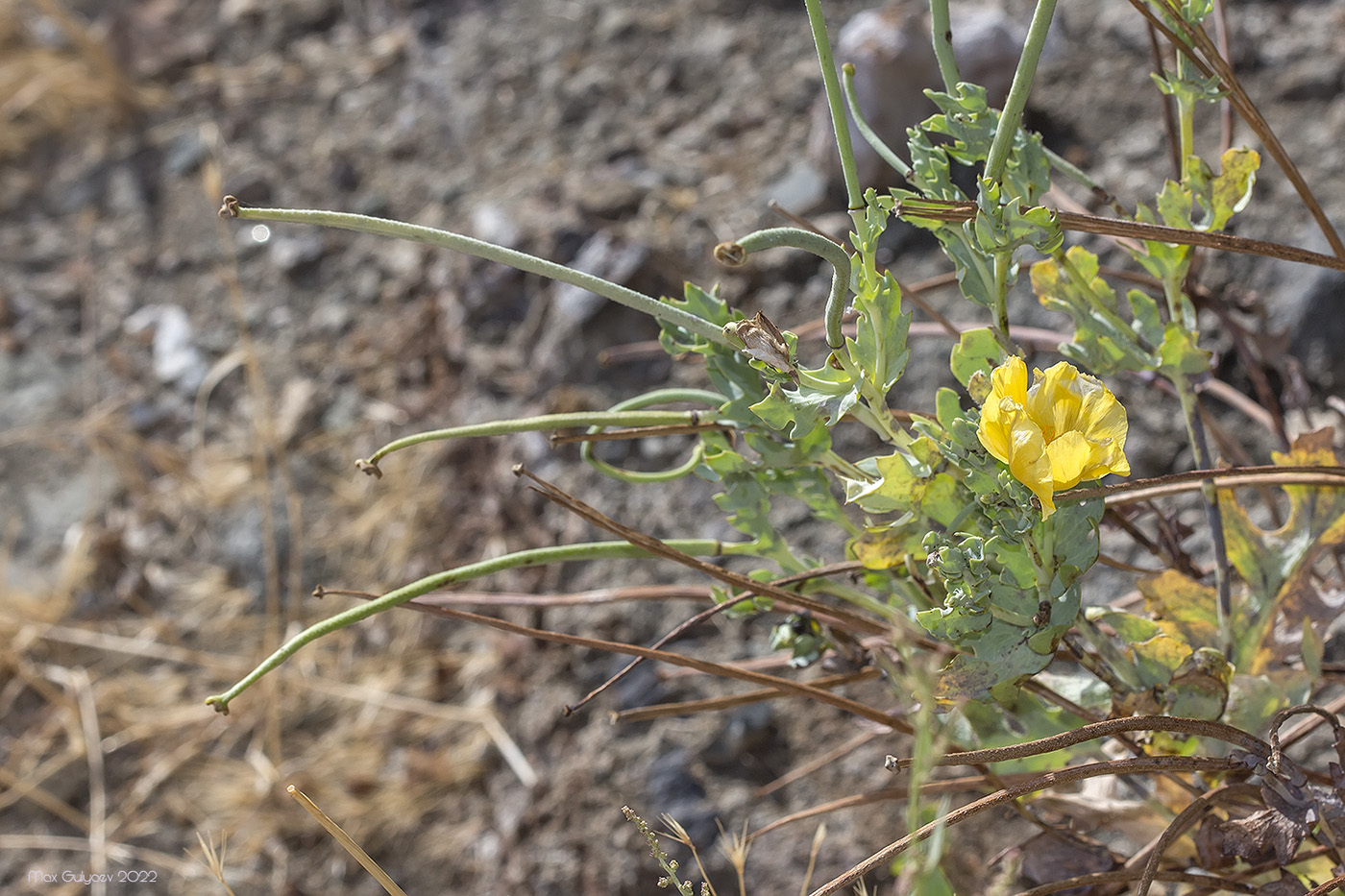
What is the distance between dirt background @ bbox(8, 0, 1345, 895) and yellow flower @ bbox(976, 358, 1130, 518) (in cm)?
52

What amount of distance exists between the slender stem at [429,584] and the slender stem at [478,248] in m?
Result: 0.15

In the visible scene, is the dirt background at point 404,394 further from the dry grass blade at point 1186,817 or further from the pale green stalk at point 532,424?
the pale green stalk at point 532,424

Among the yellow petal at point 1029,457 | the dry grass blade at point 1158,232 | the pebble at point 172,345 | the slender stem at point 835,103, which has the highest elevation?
the slender stem at point 835,103

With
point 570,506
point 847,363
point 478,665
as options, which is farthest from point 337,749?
point 847,363

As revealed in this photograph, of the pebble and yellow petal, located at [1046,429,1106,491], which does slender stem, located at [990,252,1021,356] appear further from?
the pebble

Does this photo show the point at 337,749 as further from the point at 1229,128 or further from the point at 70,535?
the point at 1229,128

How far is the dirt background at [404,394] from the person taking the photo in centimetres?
120

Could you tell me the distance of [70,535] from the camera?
1813 mm

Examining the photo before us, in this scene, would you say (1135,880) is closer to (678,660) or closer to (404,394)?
(678,660)

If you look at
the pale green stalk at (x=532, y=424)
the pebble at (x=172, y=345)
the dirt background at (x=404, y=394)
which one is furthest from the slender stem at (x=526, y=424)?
the pebble at (x=172, y=345)

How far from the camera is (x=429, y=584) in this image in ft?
1.96

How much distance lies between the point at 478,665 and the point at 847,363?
1039mm

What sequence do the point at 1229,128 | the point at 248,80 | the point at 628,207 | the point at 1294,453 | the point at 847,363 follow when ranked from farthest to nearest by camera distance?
the point at 248,80 → the point at 628,207 → the point at 1229,128 → the point at 1294,453 → the point at 847,363

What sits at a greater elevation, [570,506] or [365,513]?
[570,506]
